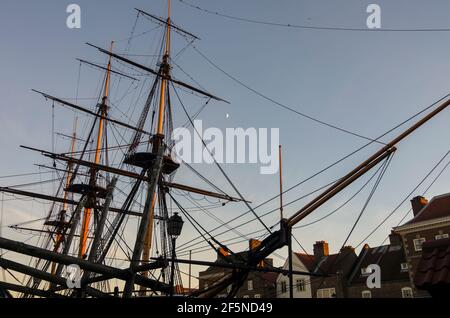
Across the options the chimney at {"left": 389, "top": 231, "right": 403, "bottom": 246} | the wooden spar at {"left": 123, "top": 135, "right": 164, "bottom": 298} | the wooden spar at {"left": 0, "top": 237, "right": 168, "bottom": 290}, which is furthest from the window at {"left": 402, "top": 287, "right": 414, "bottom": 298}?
the wooden spar at {"left": 0, "top": 237, "right": 168, "bottom": 290}

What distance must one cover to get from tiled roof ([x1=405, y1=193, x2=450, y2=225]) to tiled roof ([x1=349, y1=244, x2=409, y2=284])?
429cm

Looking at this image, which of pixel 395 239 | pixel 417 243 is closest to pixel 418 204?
pixel 395 239

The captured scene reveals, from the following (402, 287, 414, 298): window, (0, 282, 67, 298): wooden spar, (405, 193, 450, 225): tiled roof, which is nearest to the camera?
(0, 282, 67, 298): wooden spar

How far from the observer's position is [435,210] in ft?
111

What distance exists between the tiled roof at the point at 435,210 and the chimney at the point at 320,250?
10.6 meters

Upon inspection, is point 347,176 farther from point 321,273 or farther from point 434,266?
point 321,273

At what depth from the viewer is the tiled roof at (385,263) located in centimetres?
3528

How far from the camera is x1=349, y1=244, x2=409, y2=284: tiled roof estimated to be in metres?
35.3

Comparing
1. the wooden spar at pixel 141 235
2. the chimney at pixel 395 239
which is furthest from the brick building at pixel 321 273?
the wooden spar at pixel 141 235

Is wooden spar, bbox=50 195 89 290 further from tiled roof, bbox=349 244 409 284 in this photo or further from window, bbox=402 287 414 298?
window, bbox=402 287 414 298

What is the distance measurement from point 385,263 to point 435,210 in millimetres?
6987
